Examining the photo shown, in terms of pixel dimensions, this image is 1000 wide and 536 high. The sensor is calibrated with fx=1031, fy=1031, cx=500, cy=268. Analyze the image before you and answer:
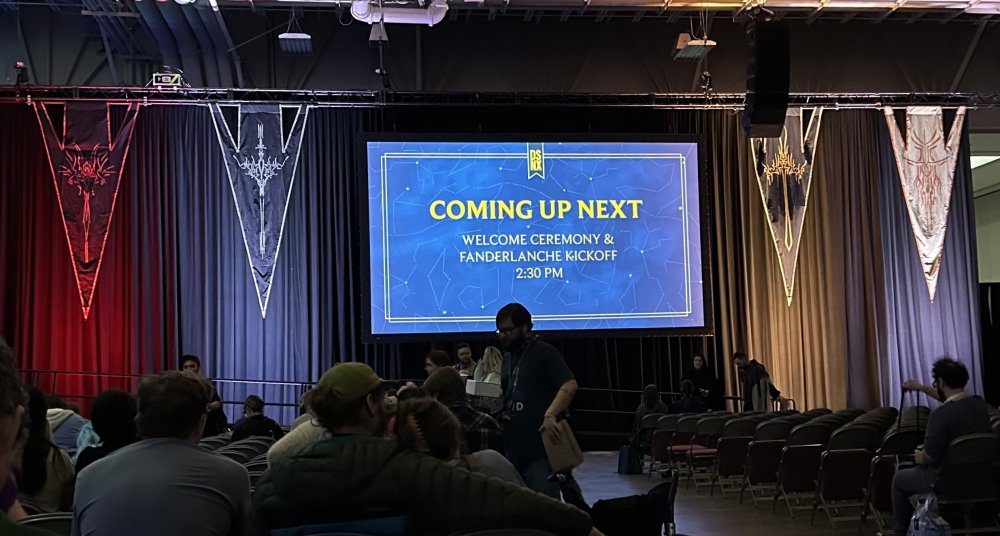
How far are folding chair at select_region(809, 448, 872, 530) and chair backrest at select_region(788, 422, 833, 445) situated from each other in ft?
2.05

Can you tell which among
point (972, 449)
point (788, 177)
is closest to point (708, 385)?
point (788, 177)

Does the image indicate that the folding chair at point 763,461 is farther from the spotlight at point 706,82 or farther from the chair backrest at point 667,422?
the spotlight at point 706,82

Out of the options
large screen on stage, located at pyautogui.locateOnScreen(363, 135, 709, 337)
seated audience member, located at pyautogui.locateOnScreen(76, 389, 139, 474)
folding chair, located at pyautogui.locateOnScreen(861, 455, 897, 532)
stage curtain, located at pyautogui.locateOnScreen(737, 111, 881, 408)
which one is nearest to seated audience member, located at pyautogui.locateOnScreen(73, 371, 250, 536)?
seated audience member, located at pyautogui.locateOnScreen(76, 389, 139, 474)

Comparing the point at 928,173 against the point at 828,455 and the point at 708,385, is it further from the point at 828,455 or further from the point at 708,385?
the point at 828,455

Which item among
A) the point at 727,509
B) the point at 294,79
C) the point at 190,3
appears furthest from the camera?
the point at 294,79

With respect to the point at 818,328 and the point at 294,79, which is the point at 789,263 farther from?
the point at 294,79

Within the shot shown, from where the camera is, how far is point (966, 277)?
48.7ft

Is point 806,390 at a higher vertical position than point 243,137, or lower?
lower

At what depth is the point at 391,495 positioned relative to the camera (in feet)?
8.10

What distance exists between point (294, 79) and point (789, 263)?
7.42 m

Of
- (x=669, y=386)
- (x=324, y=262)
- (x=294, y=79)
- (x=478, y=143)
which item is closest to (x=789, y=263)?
(x=669, y=386)

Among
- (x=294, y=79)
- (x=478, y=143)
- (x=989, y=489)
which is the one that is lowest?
(x=989, y=489)

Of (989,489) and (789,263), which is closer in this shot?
(989,489)

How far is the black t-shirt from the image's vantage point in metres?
5.02
